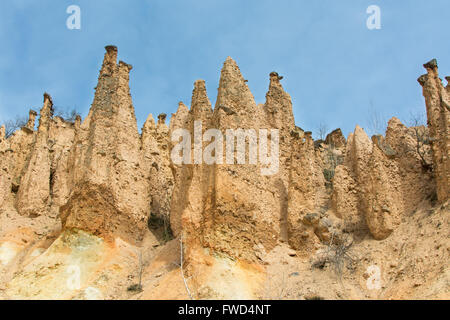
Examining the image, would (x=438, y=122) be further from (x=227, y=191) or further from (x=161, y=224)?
(x=161, y=224)

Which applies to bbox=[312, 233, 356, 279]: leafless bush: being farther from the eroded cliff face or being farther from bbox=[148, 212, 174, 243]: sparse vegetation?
bbox=[148, 212, 174, 243]: sparse vegetation

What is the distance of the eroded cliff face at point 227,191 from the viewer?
15.1m

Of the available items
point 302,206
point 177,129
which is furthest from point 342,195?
point 177,129

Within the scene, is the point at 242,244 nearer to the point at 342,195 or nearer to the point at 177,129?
the point at 342,195

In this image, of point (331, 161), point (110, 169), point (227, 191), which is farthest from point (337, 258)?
point (331, 161)

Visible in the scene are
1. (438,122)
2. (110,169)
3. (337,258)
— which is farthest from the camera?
(110,169)

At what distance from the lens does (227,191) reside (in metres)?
15.3

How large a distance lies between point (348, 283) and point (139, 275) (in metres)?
5.87

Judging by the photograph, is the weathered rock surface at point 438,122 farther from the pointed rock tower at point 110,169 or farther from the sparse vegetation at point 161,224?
the pointed rock tower at point 110,169

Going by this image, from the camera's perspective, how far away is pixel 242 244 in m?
14.9

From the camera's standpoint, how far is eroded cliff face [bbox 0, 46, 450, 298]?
15.1m

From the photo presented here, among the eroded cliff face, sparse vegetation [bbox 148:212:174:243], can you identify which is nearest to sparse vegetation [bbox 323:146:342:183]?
the eroded cliff face

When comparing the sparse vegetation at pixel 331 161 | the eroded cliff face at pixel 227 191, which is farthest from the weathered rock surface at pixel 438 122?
the sparse vegetation at pixel 331 161
